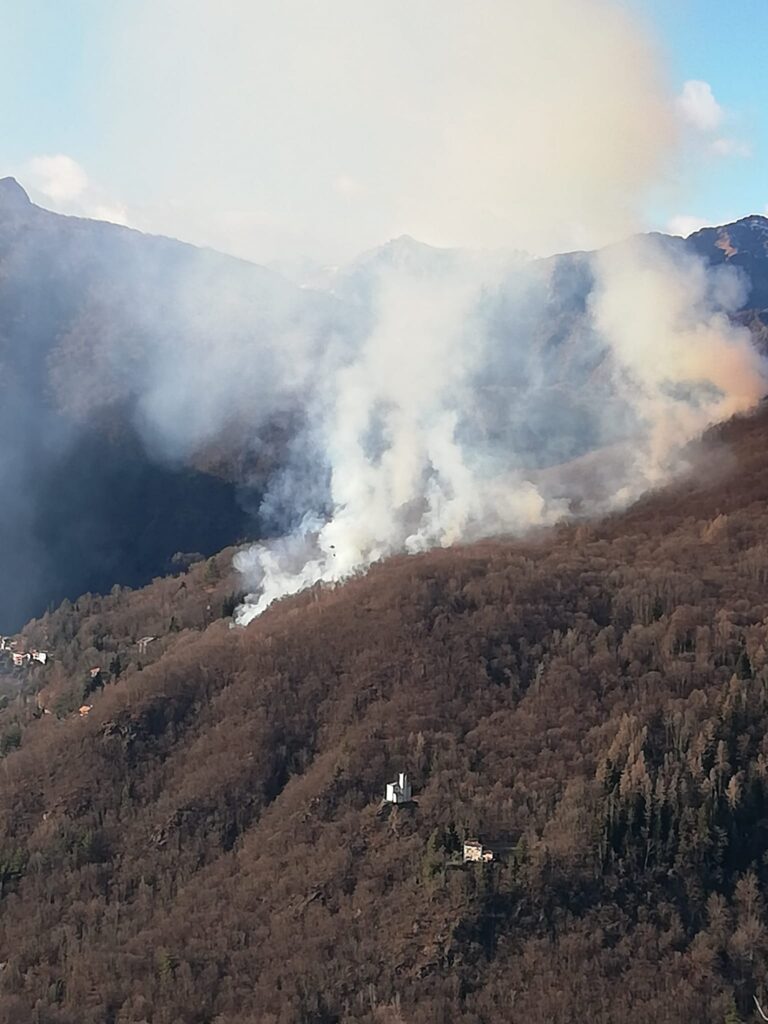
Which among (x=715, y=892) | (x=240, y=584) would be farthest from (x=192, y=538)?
(x=715, y=892)

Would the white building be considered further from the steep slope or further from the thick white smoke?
the steep slope

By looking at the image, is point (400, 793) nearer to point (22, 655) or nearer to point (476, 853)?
point (476, 853)

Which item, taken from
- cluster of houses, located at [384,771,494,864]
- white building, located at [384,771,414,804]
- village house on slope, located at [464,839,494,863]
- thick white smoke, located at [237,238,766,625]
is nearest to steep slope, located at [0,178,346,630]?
thick white smoke, located at [237,238,766,625]

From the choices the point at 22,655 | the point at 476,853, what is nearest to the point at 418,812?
the point at 476,853

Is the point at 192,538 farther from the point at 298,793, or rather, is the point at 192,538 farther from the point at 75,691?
the point at 298,793

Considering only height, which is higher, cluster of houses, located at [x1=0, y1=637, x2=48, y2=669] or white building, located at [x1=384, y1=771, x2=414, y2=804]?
cluster of houses, located at [x1=0, y1=637, x2=48, y2=669]

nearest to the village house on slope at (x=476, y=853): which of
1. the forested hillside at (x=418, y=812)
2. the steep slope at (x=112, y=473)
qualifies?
the forested hillside at (x=418, y=812)

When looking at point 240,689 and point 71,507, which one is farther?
point 71,507
